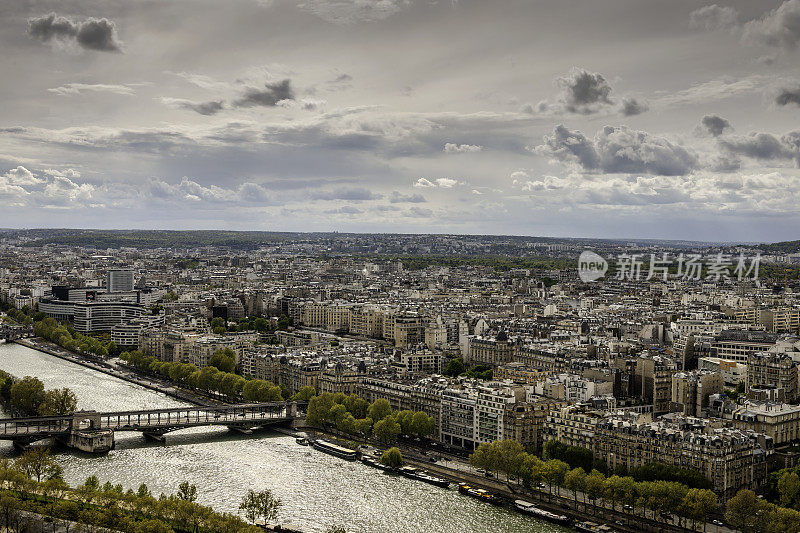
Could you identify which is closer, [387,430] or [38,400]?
[387,430]

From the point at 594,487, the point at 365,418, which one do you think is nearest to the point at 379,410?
the point at 365,418

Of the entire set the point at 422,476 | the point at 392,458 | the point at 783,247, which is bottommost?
the point at 422,476

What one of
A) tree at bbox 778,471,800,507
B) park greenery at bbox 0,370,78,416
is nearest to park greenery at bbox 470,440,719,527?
tree at bbox 778,471,800,507

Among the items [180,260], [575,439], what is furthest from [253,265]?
[575,439]

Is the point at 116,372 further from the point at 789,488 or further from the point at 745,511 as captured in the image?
the point at 789,488

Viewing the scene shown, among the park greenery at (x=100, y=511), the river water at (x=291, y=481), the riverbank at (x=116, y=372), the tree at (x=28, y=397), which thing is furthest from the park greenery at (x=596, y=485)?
the tree at (x=28, y=397)

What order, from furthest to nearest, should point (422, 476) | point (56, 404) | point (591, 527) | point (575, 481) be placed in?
point (56, 404) < point (422, 476) < point (575, 481) < point (591, 527)

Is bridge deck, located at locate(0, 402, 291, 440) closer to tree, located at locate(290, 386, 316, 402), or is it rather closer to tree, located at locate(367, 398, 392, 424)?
tree, located at locate(290, 386, 316, 402)
